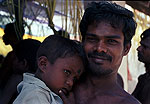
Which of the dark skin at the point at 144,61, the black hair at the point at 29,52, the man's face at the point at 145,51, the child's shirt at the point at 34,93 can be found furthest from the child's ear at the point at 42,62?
the man's face at the point at 145,51

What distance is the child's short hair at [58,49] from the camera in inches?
85.9

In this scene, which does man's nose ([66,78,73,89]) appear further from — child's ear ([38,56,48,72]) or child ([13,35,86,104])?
child's ear ([38,56,48,72])

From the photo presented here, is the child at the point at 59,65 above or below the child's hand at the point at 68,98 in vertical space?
above

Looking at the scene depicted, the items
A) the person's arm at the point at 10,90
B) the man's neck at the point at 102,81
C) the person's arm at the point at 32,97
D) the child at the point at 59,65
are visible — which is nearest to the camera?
the person's arm at the point at 32,97

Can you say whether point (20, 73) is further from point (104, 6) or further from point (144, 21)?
point (144, 21)

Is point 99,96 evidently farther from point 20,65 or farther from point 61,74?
point 20,65

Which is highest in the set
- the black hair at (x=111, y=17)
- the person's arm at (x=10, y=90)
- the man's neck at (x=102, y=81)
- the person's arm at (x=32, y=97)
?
the black hair at (x=111, y=17)

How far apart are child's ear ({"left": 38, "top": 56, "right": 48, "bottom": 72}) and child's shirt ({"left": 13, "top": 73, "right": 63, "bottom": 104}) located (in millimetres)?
153

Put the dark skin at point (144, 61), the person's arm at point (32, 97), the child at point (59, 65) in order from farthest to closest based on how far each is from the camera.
Answer: the dark skin at point (144, 61) → the child at point (59, 65) → the person's arm at point (32, 97)

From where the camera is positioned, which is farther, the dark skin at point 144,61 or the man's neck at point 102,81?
the dark skin at point 144,61

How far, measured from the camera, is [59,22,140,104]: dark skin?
2217mm

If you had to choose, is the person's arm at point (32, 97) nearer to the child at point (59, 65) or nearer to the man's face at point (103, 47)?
the child at point (59, 65)

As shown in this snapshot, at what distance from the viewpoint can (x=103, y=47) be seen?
221cm

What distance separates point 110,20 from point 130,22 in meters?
0.15
